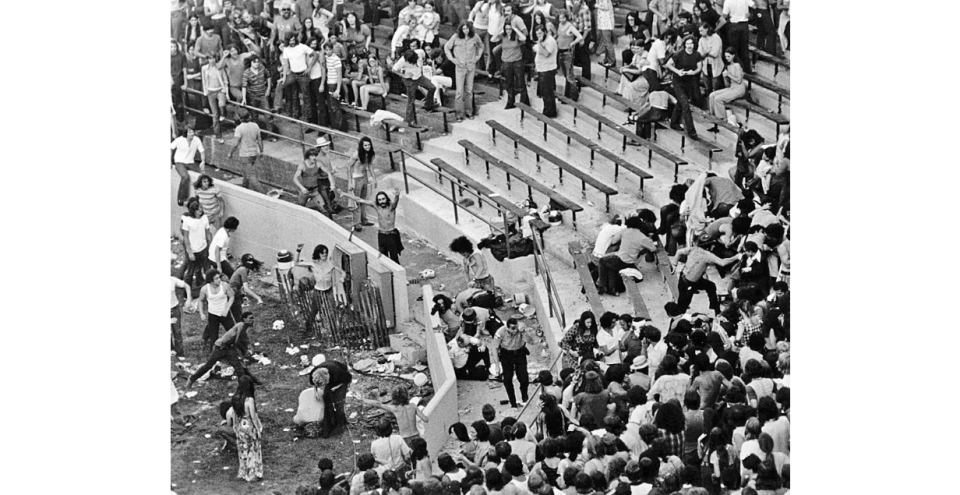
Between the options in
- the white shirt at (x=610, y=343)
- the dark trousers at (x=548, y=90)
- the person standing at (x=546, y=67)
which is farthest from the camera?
the dark trousers at (x=548, y=90)

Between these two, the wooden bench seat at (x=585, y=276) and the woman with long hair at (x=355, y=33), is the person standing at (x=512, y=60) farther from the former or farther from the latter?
the wooden bench seat at (x=585, y=276)

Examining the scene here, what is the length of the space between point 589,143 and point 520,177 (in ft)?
3.75

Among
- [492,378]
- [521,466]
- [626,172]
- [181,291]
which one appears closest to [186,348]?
[181,291]

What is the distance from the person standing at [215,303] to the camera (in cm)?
2438

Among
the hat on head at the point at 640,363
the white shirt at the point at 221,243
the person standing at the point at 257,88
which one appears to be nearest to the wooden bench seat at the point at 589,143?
the person standing at the point at 257,88

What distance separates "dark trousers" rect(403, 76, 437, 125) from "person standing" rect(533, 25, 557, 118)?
67.8 inches

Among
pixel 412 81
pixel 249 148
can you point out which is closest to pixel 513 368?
pixel 412 81

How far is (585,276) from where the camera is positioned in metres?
23.4

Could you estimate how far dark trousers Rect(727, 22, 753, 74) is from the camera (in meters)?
27.0

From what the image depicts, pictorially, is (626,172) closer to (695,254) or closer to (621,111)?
(621,111)

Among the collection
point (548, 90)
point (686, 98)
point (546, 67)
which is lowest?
point (548, 90)

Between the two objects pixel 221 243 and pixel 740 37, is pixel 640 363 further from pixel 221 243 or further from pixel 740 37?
pixel 740 37

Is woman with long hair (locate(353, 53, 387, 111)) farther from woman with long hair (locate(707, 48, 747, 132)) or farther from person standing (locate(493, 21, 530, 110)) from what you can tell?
woman with long hair (locate(707, 48, 747, 132))

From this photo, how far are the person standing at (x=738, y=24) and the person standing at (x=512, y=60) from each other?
111 inches
